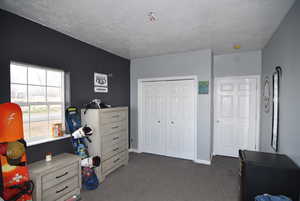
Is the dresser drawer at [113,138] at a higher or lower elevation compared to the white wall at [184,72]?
lower

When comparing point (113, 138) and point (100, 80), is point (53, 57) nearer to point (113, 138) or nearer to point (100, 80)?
point (100, 80)

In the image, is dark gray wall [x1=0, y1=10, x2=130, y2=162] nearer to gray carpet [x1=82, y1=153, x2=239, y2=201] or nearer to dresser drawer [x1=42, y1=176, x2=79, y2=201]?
dresser drawer [x1=42, y1=176, x2=79, y2=201]

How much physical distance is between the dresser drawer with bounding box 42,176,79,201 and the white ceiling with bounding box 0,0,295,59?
2317 millimetres

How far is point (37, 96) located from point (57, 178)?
1257 mm

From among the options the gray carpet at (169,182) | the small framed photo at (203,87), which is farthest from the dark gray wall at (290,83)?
the small framed photo at (203,87)

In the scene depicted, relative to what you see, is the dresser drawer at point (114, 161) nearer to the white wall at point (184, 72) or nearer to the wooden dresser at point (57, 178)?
the wooden dresser at point (57, 178)

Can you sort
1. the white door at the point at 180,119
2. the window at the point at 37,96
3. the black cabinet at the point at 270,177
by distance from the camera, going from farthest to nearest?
1. the white door at the point at 180,119
2. the window at the point at 37,96
3. the black cabinet at the point at 270,177

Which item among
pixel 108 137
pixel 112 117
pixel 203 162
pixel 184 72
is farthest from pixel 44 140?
pixel 203 162

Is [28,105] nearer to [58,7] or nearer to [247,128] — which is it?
[58,7]

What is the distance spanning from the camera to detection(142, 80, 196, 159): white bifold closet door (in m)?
3.68

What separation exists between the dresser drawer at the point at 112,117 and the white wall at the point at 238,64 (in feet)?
8.68

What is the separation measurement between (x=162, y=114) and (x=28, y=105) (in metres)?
2.80

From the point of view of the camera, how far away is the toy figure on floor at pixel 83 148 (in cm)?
245

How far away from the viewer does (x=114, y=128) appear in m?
3.01
